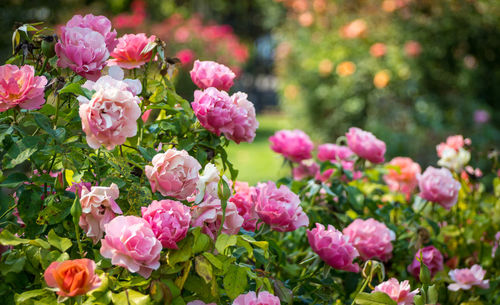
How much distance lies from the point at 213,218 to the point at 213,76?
0.36 meters

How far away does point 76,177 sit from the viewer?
0.87m

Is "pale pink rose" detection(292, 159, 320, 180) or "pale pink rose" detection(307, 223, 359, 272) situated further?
"pale pink rose" detection(292, 159, 320, 180)

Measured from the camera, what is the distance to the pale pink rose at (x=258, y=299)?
0.83m

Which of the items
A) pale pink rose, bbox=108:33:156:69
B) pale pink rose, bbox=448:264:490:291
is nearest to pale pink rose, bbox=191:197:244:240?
pale pink rose, bbox=108:33:156:69

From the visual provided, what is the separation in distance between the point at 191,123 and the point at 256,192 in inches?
7.3

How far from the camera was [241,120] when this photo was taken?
1029 mm

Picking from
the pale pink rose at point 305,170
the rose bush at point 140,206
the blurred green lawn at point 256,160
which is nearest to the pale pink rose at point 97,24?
the rose bush at point 140,206

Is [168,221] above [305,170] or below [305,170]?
A: above

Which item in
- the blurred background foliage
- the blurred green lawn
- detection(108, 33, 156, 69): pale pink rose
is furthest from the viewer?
the blurred green lawn

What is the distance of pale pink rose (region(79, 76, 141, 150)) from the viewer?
0.81 m

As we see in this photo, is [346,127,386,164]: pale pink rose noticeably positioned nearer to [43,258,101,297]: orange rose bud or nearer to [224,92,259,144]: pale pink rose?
[224,92,259,144]: pale pink rose

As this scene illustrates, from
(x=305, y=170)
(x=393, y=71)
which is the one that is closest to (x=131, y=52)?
(x=305, y=170)

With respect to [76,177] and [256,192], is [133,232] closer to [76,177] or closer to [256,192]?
[76,177]

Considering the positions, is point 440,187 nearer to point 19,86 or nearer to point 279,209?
point 279,209
